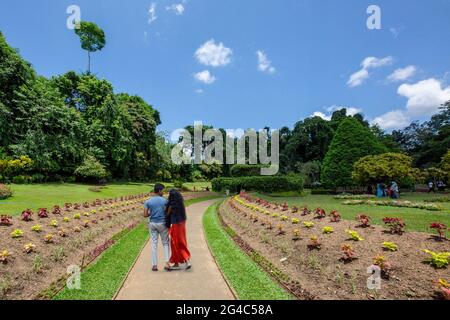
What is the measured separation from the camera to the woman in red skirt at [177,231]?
720 centimetres

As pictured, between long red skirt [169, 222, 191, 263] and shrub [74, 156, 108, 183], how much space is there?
97.9ft

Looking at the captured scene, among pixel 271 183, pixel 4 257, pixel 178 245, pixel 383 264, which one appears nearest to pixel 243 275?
pixel 178 245

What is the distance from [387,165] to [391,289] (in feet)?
79.9

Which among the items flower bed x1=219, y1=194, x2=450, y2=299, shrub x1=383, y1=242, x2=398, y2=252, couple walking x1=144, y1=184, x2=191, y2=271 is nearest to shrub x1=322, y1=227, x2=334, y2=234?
flower bed x1=219, y1=194, x2=450, y2=299

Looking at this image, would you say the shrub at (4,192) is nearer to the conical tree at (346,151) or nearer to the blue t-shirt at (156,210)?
the blue t-shirt at (156,210)

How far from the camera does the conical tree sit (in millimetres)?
35156

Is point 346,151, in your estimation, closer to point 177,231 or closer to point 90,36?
point 177,231

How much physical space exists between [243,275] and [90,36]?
62.6 m

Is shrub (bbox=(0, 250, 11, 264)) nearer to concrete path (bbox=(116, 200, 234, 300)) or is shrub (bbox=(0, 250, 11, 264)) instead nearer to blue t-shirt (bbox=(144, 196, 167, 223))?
concrete path (bbox=(116, 200, 234, 300))

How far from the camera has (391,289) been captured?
214 inches

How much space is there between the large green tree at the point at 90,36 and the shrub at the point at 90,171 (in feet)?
94.7
